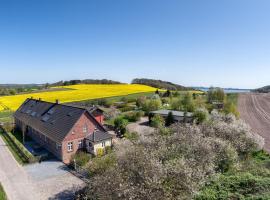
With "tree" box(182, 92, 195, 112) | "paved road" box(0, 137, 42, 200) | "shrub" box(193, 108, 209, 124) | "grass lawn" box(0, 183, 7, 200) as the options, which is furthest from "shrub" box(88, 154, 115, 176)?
"tree" box(182, 92, 195, 112)

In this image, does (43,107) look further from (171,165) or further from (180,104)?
(180,104)

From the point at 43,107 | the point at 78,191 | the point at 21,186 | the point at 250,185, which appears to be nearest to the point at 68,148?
the point at 21,186

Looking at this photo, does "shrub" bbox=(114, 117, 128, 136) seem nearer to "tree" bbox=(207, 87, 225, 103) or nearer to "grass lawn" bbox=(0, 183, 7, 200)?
"grass lawn" bbox=(0, 183, 7, 200)

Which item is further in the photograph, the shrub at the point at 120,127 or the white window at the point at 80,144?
the shrub at the point at 120,127

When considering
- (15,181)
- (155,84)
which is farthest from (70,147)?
(155,84)

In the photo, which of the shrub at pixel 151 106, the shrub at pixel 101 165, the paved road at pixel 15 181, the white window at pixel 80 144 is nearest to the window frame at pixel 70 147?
the white window at pixel 80 144

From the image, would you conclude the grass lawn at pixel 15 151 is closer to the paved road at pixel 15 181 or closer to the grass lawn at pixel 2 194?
the paved road at pixel 15 181

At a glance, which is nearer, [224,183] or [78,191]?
[224,183]
